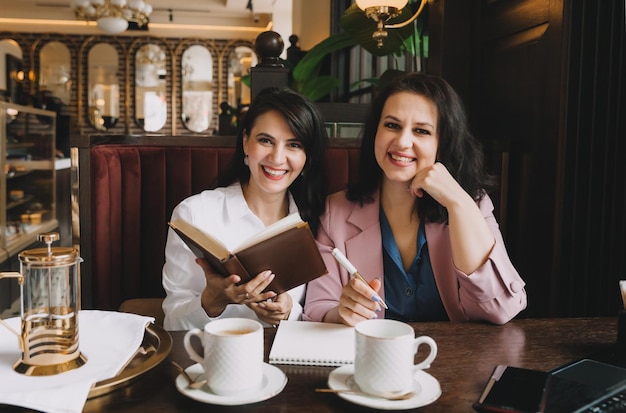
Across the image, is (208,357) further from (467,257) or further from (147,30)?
(147,30)

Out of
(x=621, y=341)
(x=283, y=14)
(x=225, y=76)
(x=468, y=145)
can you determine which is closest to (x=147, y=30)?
(x=225, y=76)

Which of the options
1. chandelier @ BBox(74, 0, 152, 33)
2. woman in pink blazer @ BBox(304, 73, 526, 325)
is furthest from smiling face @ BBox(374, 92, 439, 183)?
chandelier @ BBox(74, 0, 152, 33)

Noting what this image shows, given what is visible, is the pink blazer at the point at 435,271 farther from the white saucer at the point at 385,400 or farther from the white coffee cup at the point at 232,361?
the white coffee cup at the point at 232,361

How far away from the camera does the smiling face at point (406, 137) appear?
1.53m

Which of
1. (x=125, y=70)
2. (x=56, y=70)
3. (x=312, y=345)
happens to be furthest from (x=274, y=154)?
(x=56, y=70)

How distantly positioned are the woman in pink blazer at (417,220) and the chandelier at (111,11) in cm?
682

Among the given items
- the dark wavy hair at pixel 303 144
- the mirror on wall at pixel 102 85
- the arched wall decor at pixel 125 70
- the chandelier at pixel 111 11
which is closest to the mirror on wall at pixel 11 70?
the arched wall decor at pixel 125 70

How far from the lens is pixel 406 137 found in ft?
5.03

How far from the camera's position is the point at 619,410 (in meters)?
0.84

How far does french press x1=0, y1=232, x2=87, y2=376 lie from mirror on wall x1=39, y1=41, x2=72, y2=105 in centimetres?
964

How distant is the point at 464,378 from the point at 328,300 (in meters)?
0.59

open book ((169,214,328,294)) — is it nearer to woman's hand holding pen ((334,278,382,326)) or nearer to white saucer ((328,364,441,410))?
woman's hand holding pen ((334,278,382,326))

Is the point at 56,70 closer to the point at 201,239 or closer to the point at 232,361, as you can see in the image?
the point at 201,239

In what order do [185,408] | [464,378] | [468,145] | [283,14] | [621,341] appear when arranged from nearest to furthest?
1. [185,408]
2. [464,378]
3. [621,341]
4. [468,145]
5. [283,14]
